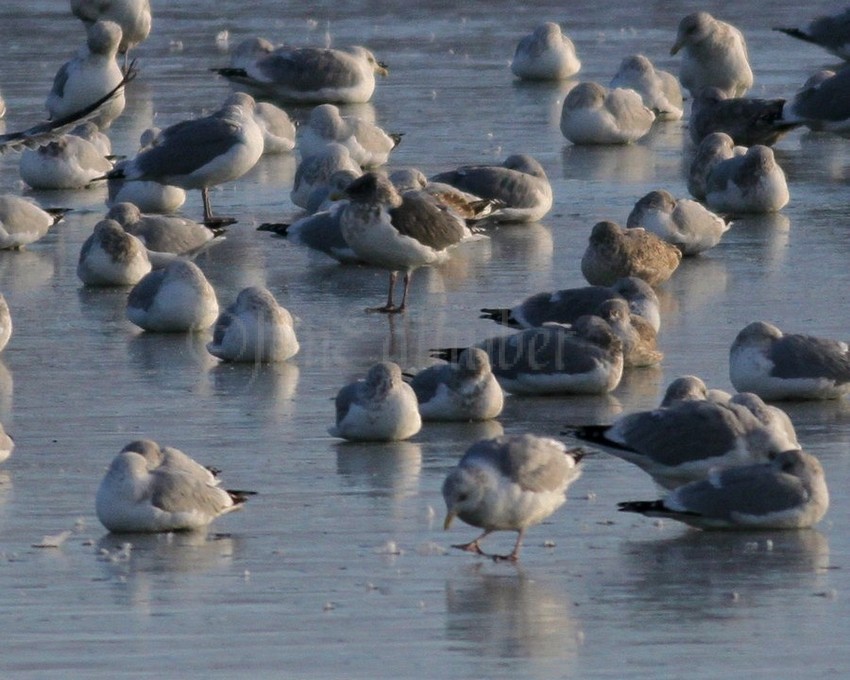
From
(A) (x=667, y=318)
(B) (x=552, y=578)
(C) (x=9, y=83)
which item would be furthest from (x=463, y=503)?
(C) (x=9, y=83)

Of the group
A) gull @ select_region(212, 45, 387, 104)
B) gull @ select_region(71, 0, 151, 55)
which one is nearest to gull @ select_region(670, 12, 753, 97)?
gull @ select_region(212, 45, 387, 104)

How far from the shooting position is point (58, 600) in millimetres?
8195

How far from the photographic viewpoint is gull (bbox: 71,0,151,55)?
27.0m

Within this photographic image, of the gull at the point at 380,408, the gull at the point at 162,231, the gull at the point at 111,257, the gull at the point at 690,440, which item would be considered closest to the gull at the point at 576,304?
the gull at the point at 380,408

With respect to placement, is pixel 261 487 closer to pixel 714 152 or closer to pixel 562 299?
pixel 562 299

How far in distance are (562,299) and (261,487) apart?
324 cm

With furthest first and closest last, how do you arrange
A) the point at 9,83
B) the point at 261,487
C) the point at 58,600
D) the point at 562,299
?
the point at 9,83, the point at 562,299, the point at 261,487, the point at 58,600

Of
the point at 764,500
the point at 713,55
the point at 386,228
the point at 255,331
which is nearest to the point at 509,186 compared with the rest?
the point at 386,228

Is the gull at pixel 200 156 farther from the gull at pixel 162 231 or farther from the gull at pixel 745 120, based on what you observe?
the gull at pixel 745 120

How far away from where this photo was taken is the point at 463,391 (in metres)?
10.8

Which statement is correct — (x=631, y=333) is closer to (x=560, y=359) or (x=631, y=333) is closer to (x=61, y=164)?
(x=560, y=359)

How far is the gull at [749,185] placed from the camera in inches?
671

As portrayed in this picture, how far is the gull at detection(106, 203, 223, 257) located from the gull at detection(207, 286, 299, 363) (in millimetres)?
2986

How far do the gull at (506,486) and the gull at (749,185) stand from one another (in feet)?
28.0
